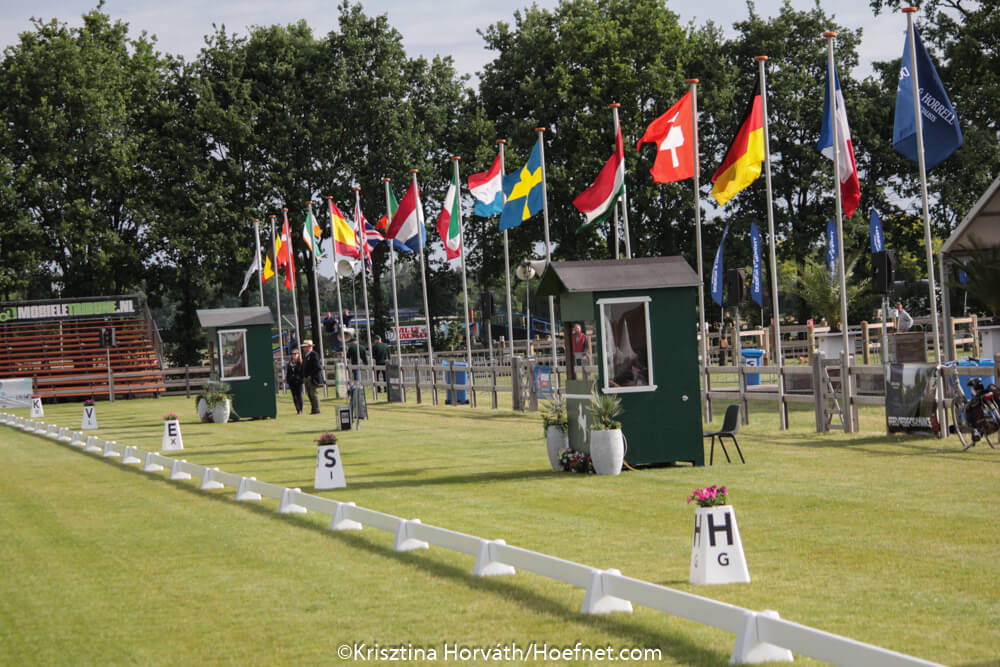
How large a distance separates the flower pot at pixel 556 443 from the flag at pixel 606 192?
31.9ft

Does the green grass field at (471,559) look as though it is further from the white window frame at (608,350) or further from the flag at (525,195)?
the flag at (525,195)

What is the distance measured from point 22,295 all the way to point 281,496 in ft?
263

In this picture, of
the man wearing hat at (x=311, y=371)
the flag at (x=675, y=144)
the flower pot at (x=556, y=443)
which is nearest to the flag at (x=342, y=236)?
the man wearing hat at (x=311, y=371)

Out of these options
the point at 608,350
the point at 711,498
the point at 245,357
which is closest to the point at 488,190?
the point at 245,357

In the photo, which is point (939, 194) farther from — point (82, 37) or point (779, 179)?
point (82, 37)

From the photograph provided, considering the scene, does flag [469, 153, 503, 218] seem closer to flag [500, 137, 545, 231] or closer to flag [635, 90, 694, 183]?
flag [500, 137, 545, 231]

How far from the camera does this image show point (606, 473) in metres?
16.5

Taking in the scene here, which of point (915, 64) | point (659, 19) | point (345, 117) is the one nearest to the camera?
point (915, 64)

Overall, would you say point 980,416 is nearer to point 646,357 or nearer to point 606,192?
point 646,357

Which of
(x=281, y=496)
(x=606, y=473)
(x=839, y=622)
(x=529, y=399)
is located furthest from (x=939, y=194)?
(x=839, y=622)

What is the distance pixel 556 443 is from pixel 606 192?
35.1 feet

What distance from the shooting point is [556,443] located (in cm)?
1766

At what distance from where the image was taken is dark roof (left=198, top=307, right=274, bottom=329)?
119ft

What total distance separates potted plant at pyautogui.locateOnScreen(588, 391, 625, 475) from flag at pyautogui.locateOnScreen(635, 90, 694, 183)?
35.5 ft
